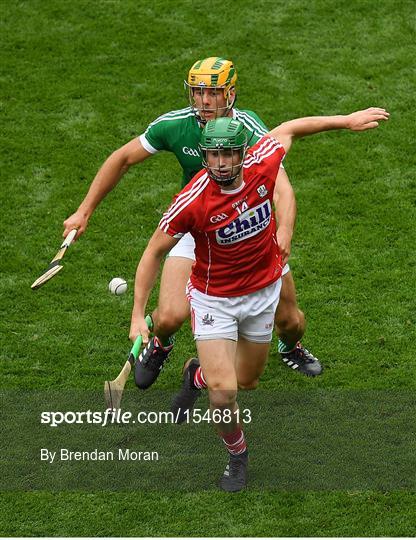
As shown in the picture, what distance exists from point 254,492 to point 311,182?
459 cm

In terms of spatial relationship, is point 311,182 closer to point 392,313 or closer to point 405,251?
point 405,251

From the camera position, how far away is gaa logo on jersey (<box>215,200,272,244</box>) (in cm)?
805

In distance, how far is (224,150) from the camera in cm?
777

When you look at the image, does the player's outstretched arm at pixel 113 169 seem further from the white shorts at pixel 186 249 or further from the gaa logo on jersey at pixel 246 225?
the gaa logo on jersey at pixel 246 225

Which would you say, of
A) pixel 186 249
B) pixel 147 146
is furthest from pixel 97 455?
pixel 147 146

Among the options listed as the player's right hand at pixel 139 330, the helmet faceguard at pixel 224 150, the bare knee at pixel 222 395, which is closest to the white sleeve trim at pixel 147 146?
the helmet faceguard at pixel 224 150

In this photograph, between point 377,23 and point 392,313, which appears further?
point 377,23

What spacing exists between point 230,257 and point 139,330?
81 cm

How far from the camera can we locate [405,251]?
11242 mm

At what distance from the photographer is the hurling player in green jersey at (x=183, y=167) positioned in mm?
8703

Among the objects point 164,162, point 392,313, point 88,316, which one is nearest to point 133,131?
point 164,162

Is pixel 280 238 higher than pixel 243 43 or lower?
higher

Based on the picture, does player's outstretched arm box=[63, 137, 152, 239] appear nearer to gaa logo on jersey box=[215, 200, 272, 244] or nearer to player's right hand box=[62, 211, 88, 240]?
player's right hand box=[62, 211, 88, 240]

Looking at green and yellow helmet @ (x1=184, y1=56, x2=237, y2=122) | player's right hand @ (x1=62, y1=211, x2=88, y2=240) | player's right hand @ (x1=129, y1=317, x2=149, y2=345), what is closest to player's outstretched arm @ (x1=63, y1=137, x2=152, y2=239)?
player's right hand @ (x1=62, y1=211, x2=88, y2=240)
